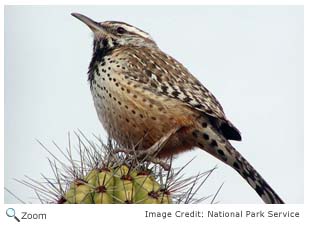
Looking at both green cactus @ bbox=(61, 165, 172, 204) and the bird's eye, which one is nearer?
green cactus @ bbox=(61, 165, 172, 204)

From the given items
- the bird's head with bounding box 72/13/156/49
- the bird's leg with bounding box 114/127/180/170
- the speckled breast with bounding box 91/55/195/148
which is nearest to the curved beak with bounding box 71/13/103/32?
the bird's head with bounding box 72/13/156/49

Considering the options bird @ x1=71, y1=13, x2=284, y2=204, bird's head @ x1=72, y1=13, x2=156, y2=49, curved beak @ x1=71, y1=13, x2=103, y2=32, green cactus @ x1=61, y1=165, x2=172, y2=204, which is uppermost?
curved beak @ x1=71, y1=13, x2=103, y2=32

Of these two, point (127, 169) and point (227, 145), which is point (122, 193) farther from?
point (227, 145)

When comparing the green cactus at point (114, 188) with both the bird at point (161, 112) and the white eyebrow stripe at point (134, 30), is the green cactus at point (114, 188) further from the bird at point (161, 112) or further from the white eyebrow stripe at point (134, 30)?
the white eyebrow stripe at point (134, 30)

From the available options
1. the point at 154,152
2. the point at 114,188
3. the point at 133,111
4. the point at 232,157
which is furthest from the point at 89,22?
the point at 114,188

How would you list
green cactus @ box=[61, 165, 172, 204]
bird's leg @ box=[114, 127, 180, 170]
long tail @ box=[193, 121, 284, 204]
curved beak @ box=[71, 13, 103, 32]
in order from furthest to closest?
curved beak @ box=[71, 13, 103, 32]
long tail @ box=[193, 121, 284, 204]
bird's leg @ box=[114, 127, 180, 170]
green cactus @ box=[61, 165, 172, 204]
